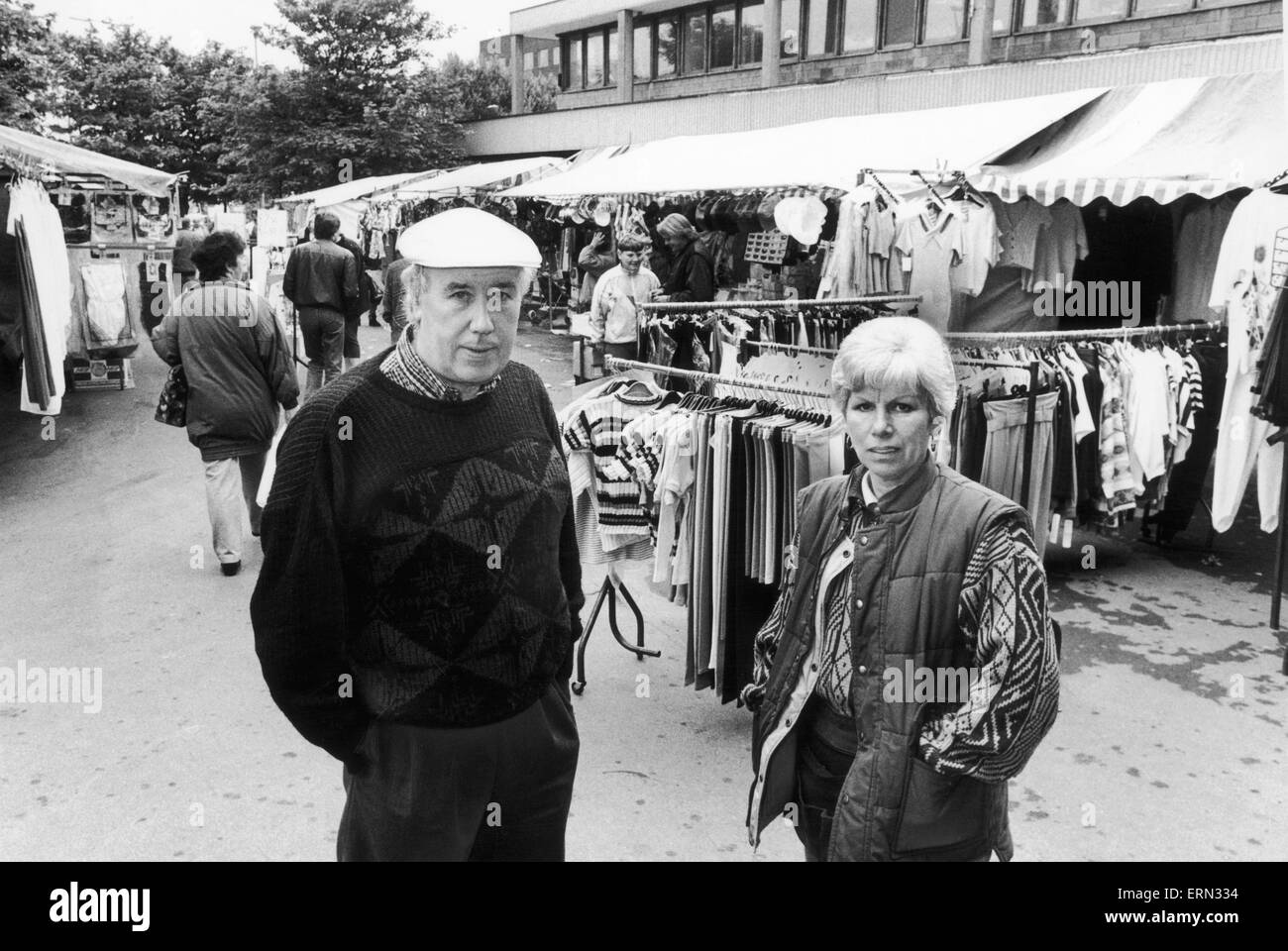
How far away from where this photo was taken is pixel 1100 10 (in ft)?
63.5

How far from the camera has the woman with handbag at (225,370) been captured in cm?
612

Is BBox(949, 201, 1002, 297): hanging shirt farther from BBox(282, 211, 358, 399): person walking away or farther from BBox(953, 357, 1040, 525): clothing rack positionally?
BBox(282, 211, 358, 399): person walking away

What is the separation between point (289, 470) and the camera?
213cm

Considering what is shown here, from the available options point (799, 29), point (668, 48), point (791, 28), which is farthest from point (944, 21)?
point (668, 48)

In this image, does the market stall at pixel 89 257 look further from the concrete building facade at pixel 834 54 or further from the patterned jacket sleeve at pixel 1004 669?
the concrete building facade at pixel 834 54

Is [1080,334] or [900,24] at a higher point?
[900,24]

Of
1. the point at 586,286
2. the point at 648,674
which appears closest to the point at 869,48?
the point at 586,286

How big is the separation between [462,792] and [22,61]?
16.5 m

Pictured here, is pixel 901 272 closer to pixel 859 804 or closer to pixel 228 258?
pixel 228 258

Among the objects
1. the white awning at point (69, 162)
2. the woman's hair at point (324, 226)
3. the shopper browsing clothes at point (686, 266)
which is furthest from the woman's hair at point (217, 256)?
the shopper browsing clothes at point (686, 266)

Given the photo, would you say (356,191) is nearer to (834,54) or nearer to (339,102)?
(834,54)

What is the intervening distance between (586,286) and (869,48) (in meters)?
11.7

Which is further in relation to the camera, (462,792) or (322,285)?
(322,285)

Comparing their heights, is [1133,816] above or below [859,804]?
below
